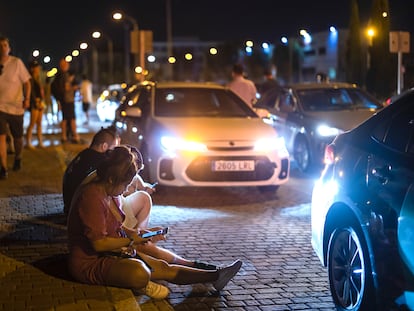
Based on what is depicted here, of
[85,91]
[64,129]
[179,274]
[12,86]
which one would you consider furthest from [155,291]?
[85,91]

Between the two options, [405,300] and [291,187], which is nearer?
[405,300]

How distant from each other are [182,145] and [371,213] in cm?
496

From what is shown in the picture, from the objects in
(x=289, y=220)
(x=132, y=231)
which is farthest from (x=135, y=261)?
(x=289, y=220)

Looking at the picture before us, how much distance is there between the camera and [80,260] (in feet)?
16.8

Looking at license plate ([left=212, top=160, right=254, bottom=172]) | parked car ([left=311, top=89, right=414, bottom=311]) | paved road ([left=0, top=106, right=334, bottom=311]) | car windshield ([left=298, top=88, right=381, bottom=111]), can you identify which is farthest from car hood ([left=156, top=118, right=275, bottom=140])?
parked car ([left=311, top=89, right=414, bottom=311])

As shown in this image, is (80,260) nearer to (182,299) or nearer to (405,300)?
(182,299)

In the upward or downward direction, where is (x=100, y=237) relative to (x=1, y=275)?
upward

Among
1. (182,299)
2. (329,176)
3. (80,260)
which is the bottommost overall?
(182,299)

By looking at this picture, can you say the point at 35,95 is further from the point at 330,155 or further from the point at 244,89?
the point at 330,155

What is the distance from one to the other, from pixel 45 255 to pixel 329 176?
272 cm

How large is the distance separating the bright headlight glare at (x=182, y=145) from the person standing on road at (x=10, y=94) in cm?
245

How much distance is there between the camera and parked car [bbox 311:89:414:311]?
3904mm

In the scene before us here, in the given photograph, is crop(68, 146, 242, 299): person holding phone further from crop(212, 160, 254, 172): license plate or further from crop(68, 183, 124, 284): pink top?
crop(212, 160, 254, 172): license plate

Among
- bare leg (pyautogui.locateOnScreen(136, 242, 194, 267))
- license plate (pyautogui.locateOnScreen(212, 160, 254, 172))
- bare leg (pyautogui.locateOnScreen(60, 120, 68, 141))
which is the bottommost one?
bare leg (pyautogui.locateOnScreen(136, 242, 194, 267))
